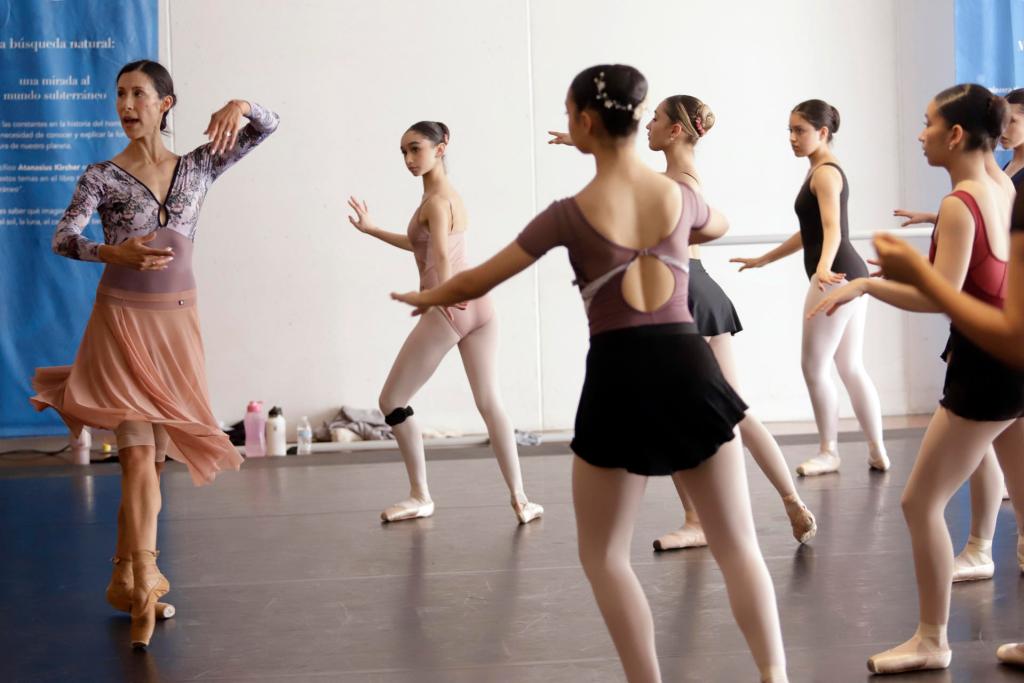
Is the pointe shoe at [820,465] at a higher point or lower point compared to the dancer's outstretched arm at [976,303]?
lower

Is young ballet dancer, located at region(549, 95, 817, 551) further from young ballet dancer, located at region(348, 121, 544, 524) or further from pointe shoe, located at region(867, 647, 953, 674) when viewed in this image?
pointe shoe, located at region(867, 647, 953, 674)

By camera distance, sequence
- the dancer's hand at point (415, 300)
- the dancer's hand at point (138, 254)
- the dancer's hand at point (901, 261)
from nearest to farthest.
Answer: the dancer's hand at point (901, 261) → the dancer's hand at point (415, 300) → the dancer's hand at point (138, 254)

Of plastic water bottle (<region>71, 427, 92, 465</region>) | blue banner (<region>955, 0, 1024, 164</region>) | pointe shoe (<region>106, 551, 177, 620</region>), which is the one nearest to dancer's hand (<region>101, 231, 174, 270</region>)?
pointe shoe (<region>106, 551, 177, 620</region>)

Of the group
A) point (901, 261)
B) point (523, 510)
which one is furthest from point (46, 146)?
point (901, 261)

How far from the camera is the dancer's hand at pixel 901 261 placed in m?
1.69

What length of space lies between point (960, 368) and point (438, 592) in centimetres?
180

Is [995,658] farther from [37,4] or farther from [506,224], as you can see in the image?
[37,4]

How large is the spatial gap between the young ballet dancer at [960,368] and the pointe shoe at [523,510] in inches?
82.1

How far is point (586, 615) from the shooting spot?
11.3 ft

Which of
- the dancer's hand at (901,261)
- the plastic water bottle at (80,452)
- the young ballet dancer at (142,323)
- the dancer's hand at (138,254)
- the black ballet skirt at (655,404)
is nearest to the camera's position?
the dancer's hand at (901,261)

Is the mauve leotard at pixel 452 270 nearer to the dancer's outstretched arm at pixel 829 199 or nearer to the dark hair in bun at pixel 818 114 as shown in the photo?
the dancer's outstretched arm at pixel 829 199

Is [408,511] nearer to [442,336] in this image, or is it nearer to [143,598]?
[442,336]

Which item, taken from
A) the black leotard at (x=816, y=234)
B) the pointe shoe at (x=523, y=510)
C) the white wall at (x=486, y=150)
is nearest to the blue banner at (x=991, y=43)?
the white wall at (x=486, y=150)

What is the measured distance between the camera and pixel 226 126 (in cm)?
335
